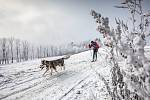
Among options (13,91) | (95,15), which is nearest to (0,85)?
(13,91)

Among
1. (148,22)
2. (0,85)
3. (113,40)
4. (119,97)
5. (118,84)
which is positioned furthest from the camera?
(0,85)

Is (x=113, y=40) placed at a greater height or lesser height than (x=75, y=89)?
greater

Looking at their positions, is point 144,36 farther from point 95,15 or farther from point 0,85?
point 0,85

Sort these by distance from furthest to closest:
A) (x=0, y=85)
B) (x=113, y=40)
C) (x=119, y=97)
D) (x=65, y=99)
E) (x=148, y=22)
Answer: (x=0, y=85) < (x=65, y=99) < (x=119, y=97) < (x=148, y=22) < (x=113, y=40)

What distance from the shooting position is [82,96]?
8453mm

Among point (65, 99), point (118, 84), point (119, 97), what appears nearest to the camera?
point (119, 97)

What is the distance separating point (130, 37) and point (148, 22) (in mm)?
406

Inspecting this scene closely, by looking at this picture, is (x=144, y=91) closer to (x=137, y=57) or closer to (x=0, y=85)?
(x=137, y=57)

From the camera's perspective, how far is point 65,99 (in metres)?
8.22

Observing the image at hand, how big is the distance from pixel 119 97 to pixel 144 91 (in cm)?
122

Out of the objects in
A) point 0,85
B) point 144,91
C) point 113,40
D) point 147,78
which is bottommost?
point 0,85

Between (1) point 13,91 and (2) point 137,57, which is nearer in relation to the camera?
(2) point 137,57

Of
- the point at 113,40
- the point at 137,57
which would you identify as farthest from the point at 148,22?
the point at 137,57

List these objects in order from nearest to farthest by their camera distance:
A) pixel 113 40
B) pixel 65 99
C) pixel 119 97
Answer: pixel 113 40, pixel 119 97, pixel 65 99
